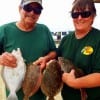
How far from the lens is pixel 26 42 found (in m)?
2.09

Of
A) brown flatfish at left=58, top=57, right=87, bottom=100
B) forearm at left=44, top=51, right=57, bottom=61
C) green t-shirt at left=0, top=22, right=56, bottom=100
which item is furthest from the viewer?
green t-shirt at left=0, top=22, right=56, bottom=100

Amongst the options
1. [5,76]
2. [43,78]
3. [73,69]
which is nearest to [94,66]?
[73,69]

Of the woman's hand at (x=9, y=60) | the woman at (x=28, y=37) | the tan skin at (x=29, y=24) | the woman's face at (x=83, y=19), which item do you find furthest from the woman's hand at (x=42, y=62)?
the woman's face at (x=83, y=19)

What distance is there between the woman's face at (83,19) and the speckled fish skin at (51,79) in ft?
0.97

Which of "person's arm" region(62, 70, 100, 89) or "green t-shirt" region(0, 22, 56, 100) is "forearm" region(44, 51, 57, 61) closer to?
"green t-shirt" region(0, 22, 56, 100)

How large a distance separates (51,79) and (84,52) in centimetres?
27

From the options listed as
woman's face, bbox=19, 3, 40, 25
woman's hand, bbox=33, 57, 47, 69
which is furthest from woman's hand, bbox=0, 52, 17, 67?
woman's face, bbox=19, 3, 40, 25

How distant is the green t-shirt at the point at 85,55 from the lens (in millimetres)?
1716

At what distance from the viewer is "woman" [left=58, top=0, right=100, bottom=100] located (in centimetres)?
165

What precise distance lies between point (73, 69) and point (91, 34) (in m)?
0.26

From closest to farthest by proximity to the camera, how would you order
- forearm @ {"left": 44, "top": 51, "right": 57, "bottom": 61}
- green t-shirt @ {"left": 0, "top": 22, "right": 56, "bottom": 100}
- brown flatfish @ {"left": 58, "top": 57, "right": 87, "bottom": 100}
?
1. brown flatfish @ {"left": 58, "top": 57, "right": 87, "bottom": 100}
2. forearm @ {"left": 44, "top": 51, "right": 57, "bottom": 61}
3. green t-shirt @ {"left": 0, "top": 22, "right": 56, "bottom": 100}

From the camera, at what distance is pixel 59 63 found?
1780mm

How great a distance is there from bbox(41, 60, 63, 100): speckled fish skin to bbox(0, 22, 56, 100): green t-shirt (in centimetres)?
35

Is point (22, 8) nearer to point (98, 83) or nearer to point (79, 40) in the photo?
point (79, 40)
